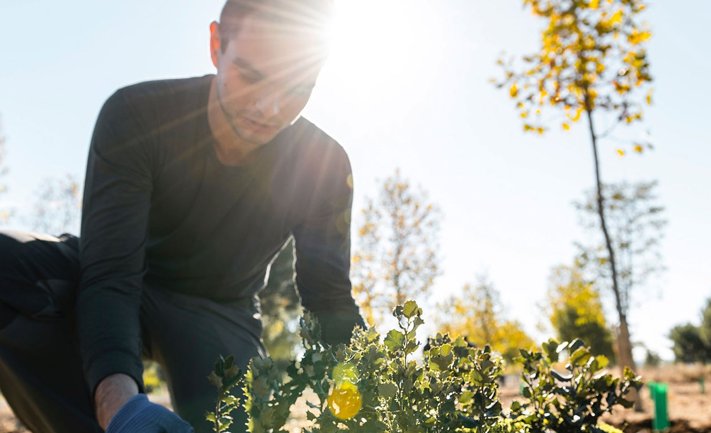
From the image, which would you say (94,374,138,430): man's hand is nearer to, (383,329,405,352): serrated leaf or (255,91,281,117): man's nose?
(383,329,405,352): serrated leaf

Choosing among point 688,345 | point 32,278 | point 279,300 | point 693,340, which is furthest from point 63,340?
point 688,345

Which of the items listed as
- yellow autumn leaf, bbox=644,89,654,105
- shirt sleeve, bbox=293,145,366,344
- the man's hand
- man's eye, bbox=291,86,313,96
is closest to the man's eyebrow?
man's eye, bbox=291,86,313,96

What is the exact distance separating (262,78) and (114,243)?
31.5 inches

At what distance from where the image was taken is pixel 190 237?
2.63 metres

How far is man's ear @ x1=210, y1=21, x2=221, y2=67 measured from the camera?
255cm

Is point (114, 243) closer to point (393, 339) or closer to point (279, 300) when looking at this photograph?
point (393, 339)

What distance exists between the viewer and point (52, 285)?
2.17 metres

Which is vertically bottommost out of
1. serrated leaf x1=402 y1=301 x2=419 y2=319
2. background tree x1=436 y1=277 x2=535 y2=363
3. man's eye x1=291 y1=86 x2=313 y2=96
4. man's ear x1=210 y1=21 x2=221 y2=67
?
background tree x1=436 y1=277 x2=535 y2=363

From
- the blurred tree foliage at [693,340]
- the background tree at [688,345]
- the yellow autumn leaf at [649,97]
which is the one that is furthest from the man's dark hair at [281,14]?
the background tree at [688,345]

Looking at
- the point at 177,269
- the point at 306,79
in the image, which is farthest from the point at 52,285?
the point at 306,79

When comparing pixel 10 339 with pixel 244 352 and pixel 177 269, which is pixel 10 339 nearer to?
pixel 177 269

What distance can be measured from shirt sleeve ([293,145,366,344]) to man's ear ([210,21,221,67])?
65 centimetres

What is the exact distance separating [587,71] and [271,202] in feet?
30.4

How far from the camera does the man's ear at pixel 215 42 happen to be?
2.55m
